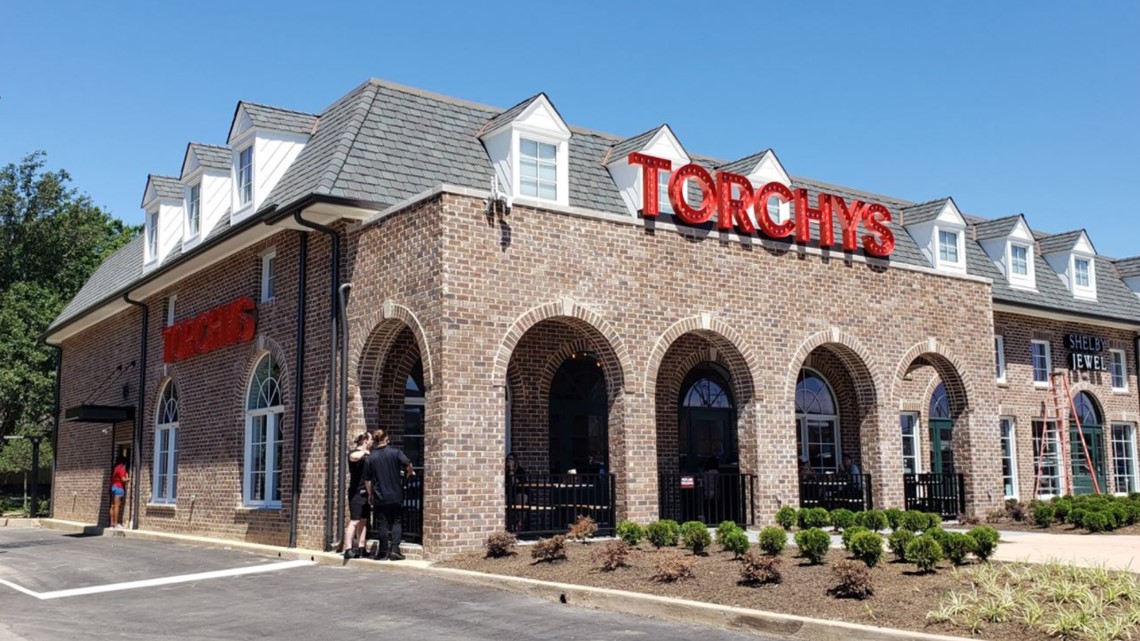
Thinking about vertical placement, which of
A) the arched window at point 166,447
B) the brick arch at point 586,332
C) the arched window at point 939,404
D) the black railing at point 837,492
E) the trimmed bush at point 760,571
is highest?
the brick arch at point 586,332

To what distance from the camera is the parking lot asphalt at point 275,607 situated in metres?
9.29

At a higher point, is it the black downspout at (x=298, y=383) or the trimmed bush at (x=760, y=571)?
the black downspout at (x=298, y=383)

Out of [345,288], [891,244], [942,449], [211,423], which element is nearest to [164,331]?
[211,423]

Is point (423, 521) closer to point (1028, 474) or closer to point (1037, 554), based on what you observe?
point (1037, 554)

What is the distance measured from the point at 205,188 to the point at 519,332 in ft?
30.7

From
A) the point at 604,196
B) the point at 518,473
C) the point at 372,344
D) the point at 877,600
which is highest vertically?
the point at 604,196

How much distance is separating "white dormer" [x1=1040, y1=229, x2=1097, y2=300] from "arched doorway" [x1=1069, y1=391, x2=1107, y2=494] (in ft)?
10.1

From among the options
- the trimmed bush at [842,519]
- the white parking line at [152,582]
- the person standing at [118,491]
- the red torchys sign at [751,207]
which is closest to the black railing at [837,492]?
the trimmed bush at [842,519]

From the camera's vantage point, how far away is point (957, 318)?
2075 cm

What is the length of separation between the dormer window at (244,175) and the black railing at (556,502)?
7.94 metres

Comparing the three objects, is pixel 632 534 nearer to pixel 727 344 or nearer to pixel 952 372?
pixel 727 344

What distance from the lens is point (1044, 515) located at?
18219 millimetres

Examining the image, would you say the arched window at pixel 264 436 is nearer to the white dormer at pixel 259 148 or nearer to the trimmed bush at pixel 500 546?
the white dormer at pixel 259 148

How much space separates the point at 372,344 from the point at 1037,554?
9.66 metres
